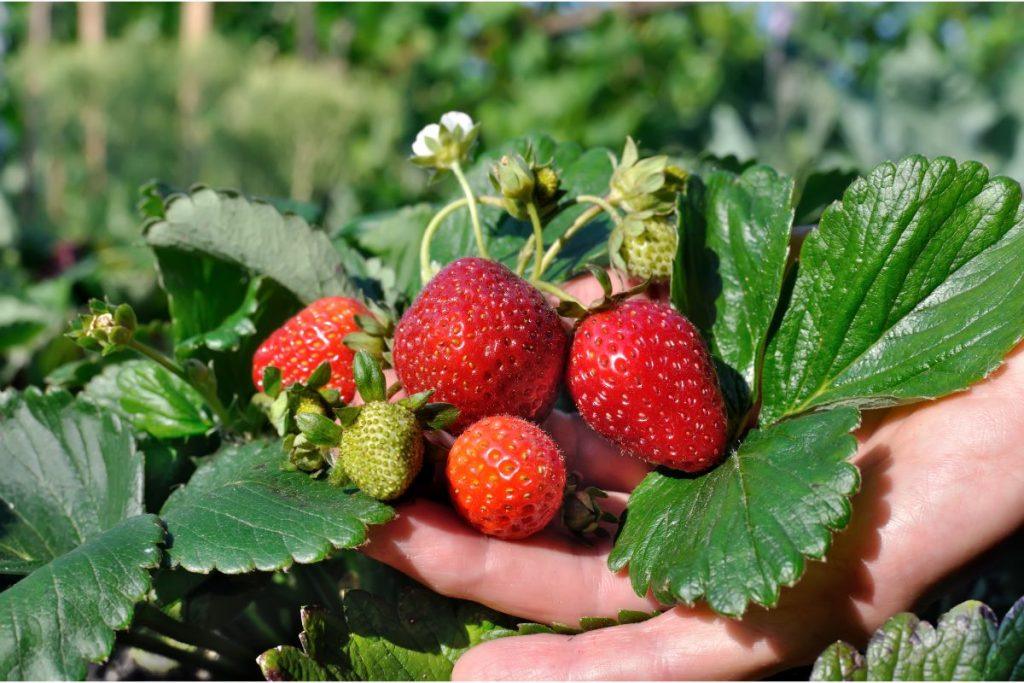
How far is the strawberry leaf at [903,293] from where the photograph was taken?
0.81m

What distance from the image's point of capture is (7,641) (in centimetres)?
68

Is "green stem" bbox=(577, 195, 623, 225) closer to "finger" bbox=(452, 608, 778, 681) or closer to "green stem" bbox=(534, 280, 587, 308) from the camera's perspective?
"green stem" bbox=(534, 280, 587, 308)

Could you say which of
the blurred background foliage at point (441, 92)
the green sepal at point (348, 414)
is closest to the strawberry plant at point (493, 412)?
the green sepal at point (348, 414)

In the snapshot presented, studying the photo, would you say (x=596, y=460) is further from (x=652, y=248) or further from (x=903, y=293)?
(x=903, y=293)

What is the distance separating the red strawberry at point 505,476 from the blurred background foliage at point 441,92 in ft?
4.90

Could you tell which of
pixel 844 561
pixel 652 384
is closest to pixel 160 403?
pixel 652 384

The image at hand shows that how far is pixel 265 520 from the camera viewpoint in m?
0.74

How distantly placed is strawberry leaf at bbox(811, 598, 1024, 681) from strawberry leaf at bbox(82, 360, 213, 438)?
66cm

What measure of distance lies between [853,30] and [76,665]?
4831 mm

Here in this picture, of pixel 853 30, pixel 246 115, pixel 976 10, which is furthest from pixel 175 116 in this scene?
→ pixel 976 10

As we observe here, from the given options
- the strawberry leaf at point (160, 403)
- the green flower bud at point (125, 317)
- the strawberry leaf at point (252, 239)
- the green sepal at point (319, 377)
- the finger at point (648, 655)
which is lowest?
the finger at point (648, 655)

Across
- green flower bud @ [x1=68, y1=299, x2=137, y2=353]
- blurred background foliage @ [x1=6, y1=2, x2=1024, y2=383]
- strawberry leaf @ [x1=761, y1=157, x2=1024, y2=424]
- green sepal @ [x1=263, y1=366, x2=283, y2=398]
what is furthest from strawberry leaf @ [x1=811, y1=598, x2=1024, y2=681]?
blurred background foliage @ [x1=6, y1=2, x2=1024, y2=383]

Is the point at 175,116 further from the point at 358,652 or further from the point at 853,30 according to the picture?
the point at 358,652

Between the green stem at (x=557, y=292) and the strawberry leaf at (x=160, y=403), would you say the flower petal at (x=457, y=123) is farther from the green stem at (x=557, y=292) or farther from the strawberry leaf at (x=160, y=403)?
the strawberry leaf at (x=160, y=403)
